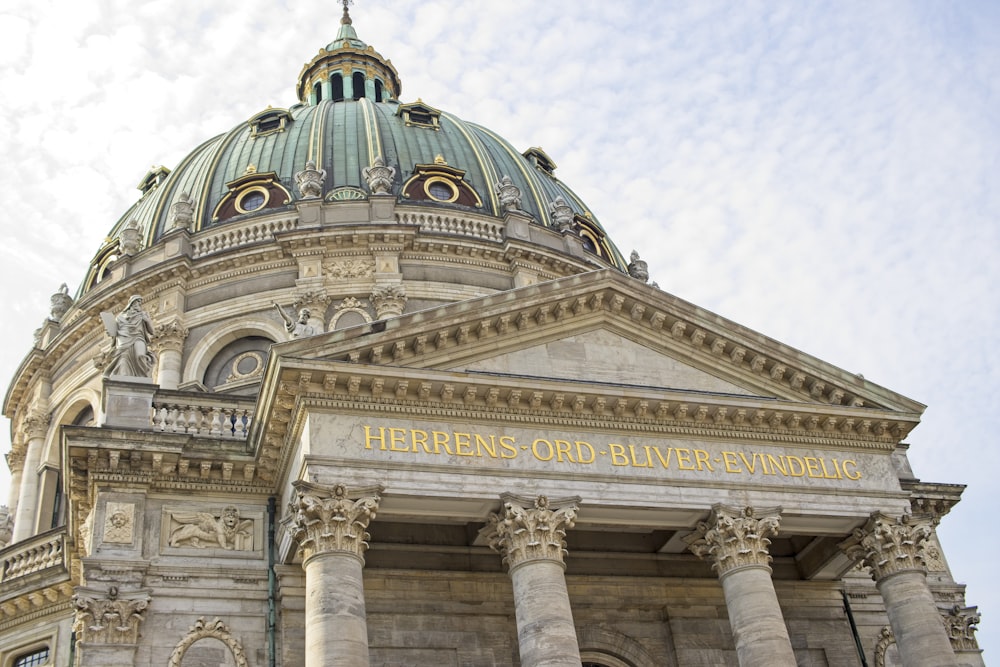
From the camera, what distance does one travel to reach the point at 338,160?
3597 cm

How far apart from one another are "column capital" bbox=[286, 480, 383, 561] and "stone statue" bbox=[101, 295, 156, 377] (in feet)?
18.7

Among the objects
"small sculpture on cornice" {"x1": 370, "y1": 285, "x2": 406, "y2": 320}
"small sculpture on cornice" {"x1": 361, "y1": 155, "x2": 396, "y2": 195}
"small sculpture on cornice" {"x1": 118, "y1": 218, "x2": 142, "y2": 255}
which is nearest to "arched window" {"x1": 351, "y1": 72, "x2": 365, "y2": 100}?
"small sculpture on cornice" {"x1": 361, "y1": 155, "x2": 396, "y2": 195}

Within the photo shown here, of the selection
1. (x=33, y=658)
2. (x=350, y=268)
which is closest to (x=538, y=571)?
(x=33, y=658)

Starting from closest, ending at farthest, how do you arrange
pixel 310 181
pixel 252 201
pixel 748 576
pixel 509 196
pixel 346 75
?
1. pixel 748 576
2. pixel 310 181
3. pixel 252 201
4. pixel 509 196
5. pixel 346 75

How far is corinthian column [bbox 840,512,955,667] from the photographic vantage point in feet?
→ 59.2

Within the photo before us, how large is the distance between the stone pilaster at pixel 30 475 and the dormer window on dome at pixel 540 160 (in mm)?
19876

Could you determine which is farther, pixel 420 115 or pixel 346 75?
pixel 346 75

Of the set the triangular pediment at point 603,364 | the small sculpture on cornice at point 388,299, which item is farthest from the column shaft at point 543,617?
the small sculpture on cornice at point 388,299

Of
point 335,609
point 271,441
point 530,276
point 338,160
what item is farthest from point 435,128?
point 335,609

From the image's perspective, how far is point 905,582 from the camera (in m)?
18.9

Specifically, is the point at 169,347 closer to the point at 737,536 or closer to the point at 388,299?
the point at 388,299

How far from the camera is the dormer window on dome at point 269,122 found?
38.3 meters

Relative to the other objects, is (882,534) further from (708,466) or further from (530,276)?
(530,276)

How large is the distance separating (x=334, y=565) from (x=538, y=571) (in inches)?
126
